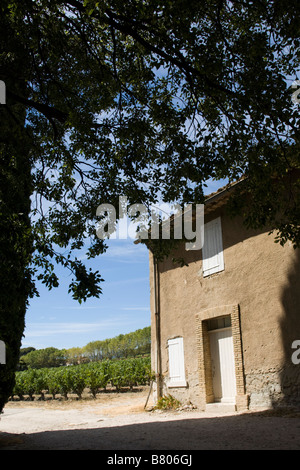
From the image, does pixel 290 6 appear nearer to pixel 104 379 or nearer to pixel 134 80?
pixel 134 80

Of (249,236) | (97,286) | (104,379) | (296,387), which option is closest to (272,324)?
(296,387)

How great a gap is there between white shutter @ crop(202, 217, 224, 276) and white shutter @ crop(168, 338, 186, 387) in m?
2.49

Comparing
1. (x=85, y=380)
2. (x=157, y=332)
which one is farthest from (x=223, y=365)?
(x=85, y=380)

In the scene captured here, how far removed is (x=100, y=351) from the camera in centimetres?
10581

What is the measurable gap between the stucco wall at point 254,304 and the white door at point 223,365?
56 centimetres

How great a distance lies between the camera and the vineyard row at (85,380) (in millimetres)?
21297

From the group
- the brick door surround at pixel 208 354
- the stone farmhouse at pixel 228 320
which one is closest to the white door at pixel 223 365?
the stone farmhouse at pixel 228 320

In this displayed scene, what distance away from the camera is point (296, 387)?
29.4 ft

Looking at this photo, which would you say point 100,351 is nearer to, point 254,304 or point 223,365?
point 223,365

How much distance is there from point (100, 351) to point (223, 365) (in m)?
99.4

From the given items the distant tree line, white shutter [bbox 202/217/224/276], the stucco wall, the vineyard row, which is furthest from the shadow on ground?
the distant tree line

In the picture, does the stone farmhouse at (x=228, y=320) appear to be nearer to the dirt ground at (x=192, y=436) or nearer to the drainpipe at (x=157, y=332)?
the drainpipe at (x=157, y=332)

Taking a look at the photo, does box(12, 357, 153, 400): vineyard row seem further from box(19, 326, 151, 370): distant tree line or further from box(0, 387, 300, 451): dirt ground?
box(19, 326, 151, 370): distant tree line

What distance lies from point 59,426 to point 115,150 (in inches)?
301
